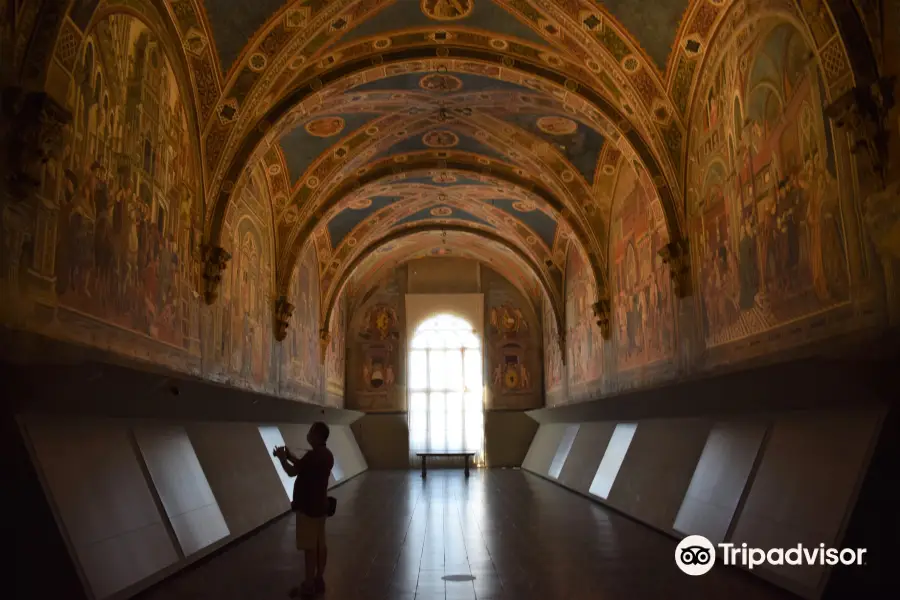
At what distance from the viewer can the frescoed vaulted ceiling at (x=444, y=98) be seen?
11.5 meters

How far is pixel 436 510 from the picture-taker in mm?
12094

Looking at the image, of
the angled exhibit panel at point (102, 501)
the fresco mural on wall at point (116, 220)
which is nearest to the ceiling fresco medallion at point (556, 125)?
the fresco mural on wall at point (116, 220)

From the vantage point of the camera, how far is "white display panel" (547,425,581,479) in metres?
19.0

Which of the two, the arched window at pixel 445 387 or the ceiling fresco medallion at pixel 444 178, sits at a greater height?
the ceiling fresco medallion at pixel 444 178

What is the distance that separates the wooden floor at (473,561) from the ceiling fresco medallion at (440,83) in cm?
842

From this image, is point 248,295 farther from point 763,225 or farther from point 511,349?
point 511,349

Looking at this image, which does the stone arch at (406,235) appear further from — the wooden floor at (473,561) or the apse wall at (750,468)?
the wooden floor at (473,561)

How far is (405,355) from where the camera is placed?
1123 inches

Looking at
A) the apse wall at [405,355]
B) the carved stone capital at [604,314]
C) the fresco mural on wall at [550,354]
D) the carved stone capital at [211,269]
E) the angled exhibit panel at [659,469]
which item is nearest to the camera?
the angled exhibit panel at [659,469]

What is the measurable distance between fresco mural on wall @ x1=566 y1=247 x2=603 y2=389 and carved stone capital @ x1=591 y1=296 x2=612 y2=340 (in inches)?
29.7

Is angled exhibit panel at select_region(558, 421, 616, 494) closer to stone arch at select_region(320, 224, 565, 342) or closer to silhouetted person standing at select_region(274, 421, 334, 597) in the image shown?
stone arch at select_region(320, 224, 565, 342)

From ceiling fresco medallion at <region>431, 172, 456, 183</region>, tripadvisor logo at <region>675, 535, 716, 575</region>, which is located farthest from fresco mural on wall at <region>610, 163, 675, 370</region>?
tripadvisor logo at <region>675, 535, 716, 575</region>

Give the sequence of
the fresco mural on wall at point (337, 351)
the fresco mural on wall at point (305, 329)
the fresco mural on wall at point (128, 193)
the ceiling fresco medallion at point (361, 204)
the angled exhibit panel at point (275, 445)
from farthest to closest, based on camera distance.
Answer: the fresco mural on wall at point (337, 351)
the ceiling fresco medallion at point (361, 204)
the fresco mural on wall at point (305, 329)
the angled exhibit panel at point (275, 445)
the fresco mural on wall at point (128, 193)

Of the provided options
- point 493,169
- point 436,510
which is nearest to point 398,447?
point 493,169
